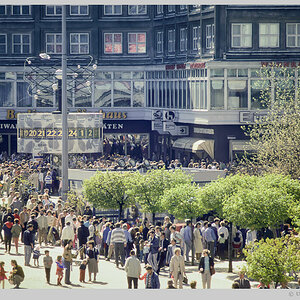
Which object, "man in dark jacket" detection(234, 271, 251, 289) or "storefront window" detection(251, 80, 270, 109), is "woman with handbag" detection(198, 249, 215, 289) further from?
"storefront window" detection(251, 80, 270, 109)

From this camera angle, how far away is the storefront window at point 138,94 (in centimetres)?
7488

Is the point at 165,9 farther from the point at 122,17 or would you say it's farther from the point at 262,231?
the point at 262,231

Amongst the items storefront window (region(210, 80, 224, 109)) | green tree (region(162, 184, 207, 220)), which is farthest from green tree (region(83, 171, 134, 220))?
storefront window (region(210, 80, 224, 109))

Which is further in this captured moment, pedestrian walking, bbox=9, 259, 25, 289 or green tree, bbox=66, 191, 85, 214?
green tree, bbox=66, 191, 85, 214

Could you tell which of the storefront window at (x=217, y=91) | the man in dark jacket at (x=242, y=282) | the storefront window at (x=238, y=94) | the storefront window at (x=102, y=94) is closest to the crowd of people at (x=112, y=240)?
the man in dark jacket at (x=242, y=282)

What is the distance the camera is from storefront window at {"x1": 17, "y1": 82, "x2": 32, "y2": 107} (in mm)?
74750

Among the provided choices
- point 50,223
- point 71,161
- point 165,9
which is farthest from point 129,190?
point 165,9

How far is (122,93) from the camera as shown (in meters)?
75.0

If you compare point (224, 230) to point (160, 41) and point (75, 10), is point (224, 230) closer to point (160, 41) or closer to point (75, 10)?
point (160, 41)

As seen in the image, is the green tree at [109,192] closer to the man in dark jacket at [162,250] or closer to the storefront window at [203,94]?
the man in dark jacket at [162,250]

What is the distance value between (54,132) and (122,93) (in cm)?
2639

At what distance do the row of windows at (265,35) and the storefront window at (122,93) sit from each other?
14675 mm

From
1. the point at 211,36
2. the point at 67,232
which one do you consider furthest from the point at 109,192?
the point at 211,36

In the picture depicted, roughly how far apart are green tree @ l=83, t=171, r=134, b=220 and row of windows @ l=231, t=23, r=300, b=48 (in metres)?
24.6
